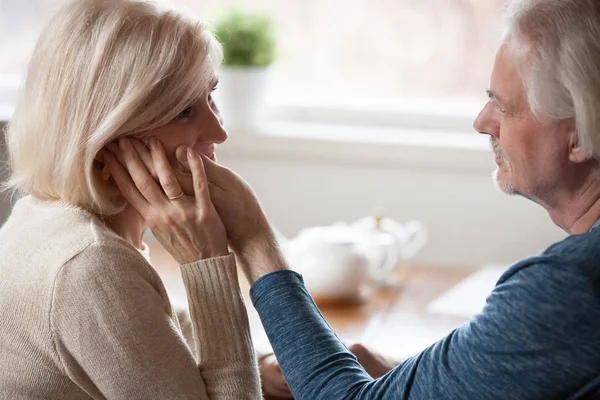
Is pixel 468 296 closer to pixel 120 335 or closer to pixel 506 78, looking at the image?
pixel 506 78

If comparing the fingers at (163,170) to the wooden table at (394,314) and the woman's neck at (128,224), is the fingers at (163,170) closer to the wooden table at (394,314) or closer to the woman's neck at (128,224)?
the woman's neck at (128,224)

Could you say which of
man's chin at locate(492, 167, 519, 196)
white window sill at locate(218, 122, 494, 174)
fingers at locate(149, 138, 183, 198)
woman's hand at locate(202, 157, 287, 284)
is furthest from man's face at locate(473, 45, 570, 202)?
white window sill at locate(218, 122, 494, 174)

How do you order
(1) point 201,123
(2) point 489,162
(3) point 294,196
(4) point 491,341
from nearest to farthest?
(4) point 491,341 → (1) point 201,123 → (2) point 489,162 → (3) point 294,196

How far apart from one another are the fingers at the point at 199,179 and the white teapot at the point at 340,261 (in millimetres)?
639

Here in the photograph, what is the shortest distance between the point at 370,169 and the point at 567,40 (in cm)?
159

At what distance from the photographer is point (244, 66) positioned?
274 cm

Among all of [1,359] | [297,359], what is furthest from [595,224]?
[1,359]

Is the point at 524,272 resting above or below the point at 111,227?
above

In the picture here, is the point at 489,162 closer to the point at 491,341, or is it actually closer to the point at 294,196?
the point at 294,196

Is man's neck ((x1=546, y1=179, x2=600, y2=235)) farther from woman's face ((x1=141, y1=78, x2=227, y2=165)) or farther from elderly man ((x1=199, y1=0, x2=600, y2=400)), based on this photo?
woman's face ((x1=141, y1=78, x2=227, y2=165))

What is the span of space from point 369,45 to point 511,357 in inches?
75.7

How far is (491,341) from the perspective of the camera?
3.85ft

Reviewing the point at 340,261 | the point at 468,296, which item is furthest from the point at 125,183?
the point at 468,296

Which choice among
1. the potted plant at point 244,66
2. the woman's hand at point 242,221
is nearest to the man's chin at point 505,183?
the woman's hand at point 242,221
